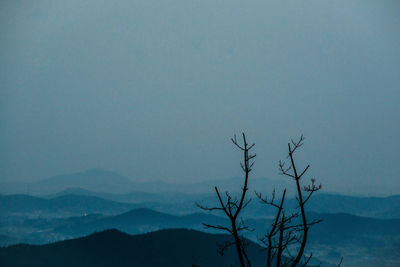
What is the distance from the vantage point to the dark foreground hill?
293ft

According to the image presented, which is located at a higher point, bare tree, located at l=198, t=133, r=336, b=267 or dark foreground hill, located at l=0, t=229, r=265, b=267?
bare tree, located at l=198, t=133, r=336, b=267

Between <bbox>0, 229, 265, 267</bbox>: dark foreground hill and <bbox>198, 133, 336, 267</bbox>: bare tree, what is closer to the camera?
→ <bbox>198, 133, 336, 267</bbox>: bare tree

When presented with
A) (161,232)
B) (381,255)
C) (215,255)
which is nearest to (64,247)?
(161,232)

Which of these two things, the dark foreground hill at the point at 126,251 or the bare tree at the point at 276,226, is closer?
the bare tree at the point at 276,226

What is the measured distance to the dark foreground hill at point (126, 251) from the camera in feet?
293

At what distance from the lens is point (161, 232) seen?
108312 millimetres

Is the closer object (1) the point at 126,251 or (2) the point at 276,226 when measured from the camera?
(2) the point at 276,226

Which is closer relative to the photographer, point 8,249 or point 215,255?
point 8,249

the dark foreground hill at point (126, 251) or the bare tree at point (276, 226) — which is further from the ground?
the bare tree at point (276, 226)

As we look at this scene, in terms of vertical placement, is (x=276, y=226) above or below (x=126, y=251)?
above

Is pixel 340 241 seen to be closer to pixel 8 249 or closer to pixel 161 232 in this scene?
Result: pixel 161 232

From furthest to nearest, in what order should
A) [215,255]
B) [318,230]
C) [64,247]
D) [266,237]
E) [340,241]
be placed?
[318,230] → [340,241] → [215,255] → [64,247] → [266,237]

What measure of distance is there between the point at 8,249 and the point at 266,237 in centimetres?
10106

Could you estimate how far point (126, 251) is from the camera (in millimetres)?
96812
